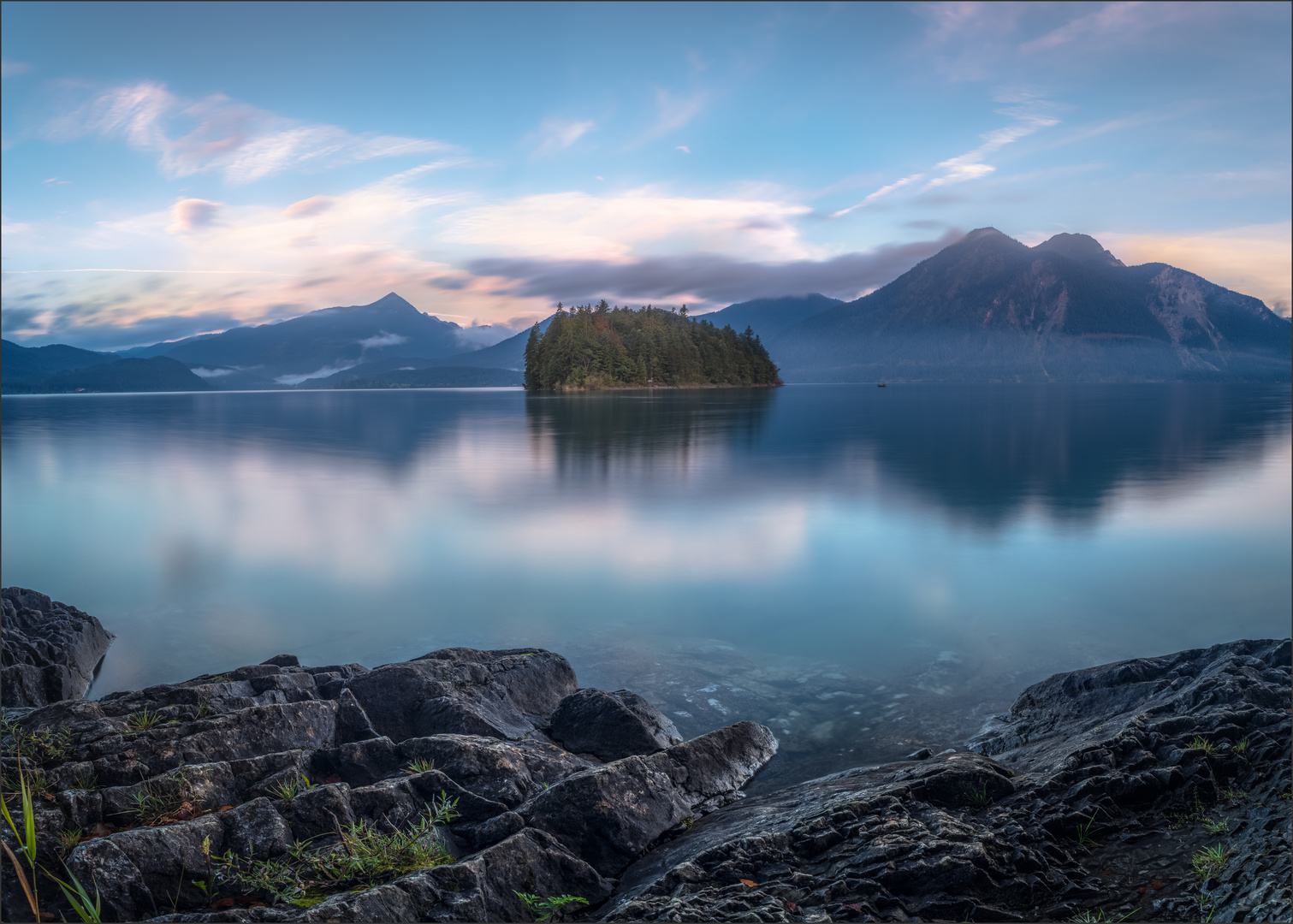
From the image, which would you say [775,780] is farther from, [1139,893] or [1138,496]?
[1138,496]

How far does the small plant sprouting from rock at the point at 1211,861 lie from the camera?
14.1 ft

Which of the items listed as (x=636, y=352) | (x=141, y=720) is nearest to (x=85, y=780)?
(x=141, y=720)

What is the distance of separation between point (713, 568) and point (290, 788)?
37.0 ft

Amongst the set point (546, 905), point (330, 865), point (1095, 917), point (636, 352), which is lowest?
point (546, 905)

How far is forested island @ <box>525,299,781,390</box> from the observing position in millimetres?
159375

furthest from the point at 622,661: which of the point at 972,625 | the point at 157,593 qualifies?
the point at 157,593

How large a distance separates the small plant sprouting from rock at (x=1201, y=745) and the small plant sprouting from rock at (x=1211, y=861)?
39.5 inches

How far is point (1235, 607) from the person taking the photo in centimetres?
1341

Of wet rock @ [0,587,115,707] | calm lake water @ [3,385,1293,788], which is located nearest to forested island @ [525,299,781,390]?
calm lake water @ [3,385,1293,788]

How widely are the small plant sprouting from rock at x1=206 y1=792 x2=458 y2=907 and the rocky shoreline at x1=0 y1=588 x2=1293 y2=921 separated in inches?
0.7

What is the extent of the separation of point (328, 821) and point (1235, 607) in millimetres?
15412

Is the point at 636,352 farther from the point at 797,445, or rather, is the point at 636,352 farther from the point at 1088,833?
the point at 1088,833

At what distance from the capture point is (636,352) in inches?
6619

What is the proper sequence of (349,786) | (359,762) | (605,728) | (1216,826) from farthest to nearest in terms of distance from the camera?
(605,728)
(359,762)
(349,786)
(1216,826)
